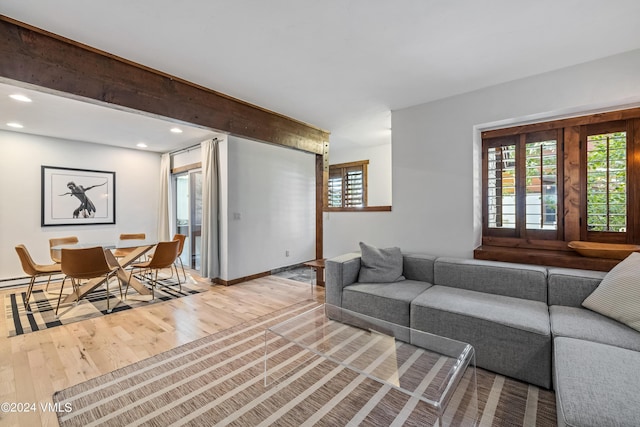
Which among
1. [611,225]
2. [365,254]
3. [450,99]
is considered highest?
[450,99]

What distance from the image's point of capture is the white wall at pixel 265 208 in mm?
4477

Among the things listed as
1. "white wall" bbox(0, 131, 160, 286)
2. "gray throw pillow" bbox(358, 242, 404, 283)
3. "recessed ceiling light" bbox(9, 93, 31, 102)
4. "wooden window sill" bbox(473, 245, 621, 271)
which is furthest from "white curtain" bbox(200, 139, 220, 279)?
"wooden window sill" bbox(473, 245, 621, 271)

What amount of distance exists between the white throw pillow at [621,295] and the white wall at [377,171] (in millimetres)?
3613

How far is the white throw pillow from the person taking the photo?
1.76m

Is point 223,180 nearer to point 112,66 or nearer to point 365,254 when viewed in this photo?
point 112,66

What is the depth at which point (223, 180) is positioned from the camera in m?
4.47

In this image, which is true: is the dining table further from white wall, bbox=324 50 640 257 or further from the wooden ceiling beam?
white wall, bbox=324 50 640 257

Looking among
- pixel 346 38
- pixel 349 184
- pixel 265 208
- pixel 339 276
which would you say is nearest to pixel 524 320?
pixel 339 276

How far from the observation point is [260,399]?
178 centimetres

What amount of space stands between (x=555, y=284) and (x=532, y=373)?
0.83m

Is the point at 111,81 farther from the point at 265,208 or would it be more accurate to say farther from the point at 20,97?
the point at 265,208

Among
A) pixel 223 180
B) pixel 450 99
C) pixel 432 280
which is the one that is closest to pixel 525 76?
pixel 450 99

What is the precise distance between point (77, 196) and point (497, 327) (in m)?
6.52

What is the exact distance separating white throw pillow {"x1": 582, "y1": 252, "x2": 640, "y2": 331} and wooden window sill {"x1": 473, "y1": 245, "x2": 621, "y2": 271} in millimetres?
274
